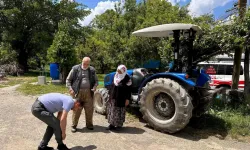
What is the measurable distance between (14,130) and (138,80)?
3.28 meters

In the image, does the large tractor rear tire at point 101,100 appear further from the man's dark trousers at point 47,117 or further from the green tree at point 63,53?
the green tree at point 63,53

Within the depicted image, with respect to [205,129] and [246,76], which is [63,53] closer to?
[246,76]

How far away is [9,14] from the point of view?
21.3 m

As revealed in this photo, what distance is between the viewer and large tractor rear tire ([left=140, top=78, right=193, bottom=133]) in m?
5.24

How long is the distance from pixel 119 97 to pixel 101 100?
5.43 feet

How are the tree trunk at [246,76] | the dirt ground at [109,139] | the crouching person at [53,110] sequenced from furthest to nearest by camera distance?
the tree trunk at [246,76]
the dirt ground at [109,139]
the crouching person at [53,110]

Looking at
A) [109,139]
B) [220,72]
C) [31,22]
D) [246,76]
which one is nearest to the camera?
[109,139]

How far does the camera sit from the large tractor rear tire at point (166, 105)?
17.2 feet

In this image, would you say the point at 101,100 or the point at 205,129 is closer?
the point at 205,129

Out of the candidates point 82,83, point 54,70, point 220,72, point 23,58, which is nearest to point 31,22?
point 23,58

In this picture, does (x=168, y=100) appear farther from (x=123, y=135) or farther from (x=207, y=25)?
(x=207, y=25)

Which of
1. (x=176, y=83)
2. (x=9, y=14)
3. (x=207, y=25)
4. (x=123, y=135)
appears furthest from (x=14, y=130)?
(x=9, y=14)

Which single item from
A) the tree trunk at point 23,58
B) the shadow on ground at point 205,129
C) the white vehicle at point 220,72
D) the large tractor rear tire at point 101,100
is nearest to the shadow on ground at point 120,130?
the shadow on ground at point 205,129

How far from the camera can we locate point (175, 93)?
5.33 metres
